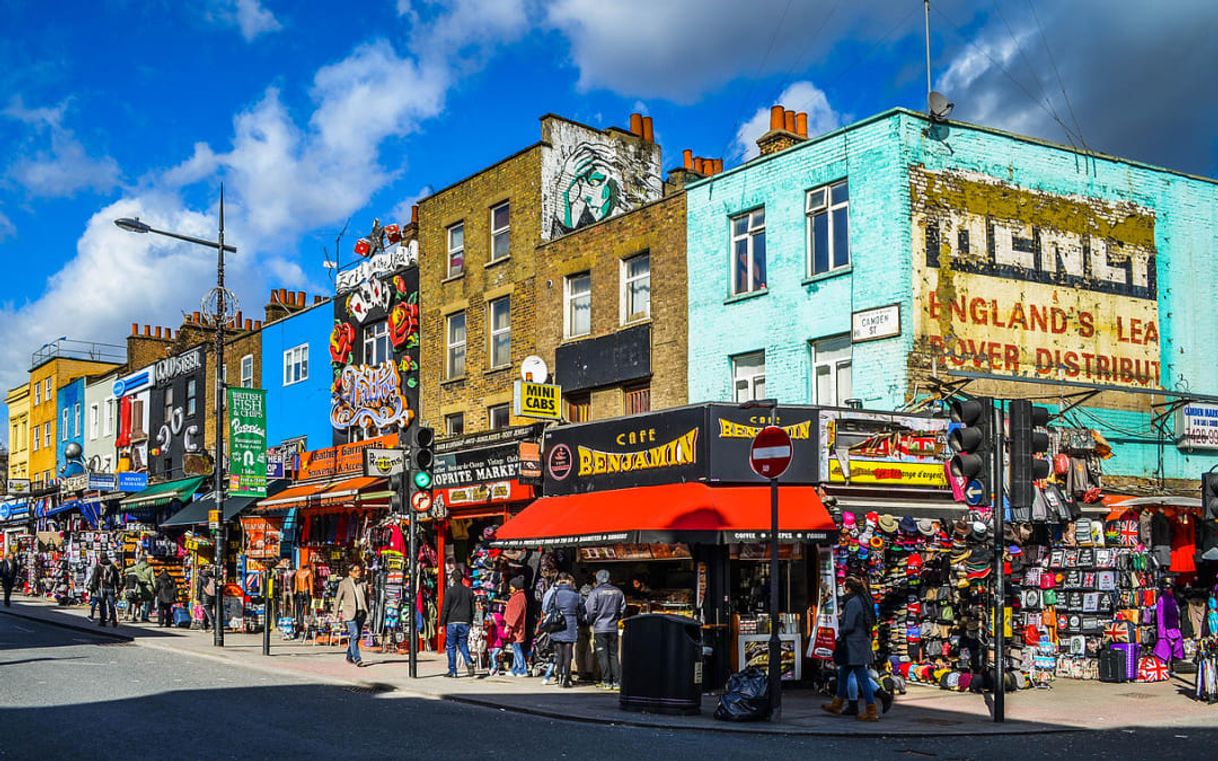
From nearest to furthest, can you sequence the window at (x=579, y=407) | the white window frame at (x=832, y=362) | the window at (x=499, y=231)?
1. the white window frame at (x=832, y=362)
2. the window at (x=579, y=407)
3. the window at (x=499, y=231)

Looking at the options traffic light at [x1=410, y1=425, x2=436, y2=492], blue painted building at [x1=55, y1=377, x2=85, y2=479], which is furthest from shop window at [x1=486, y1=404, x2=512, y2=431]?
blue painted building at [x1=55, y1=377, x2=85, y2=479]

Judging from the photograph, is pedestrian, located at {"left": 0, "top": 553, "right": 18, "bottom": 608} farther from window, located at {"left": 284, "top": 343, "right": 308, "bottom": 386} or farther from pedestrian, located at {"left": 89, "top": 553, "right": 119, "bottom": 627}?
window, located at {"left": 284, "top": 343, "right": 308, "bottom": 386}

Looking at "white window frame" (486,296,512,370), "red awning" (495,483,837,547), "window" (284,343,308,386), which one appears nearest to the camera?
"red awning" (495,483,837,547)

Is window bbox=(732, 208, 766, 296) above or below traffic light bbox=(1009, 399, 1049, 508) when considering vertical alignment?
above

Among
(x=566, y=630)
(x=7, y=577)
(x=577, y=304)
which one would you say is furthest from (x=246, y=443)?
(x=7, y=577)

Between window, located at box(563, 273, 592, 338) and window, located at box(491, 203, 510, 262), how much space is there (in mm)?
2765

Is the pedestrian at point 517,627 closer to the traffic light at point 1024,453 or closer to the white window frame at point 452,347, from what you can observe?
the traffic light at point 1024,453

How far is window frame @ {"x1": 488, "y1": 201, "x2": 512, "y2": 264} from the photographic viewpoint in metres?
28.7

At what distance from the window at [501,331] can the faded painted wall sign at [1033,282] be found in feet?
36.0

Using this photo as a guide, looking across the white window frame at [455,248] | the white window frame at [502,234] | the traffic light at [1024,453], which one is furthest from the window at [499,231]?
the traffic light at [1024,453]

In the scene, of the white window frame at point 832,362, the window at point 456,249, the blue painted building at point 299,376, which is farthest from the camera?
the blue painted building at point 299,376

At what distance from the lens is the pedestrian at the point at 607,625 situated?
19.2 m

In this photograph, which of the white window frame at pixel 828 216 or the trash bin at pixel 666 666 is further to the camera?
the white window frame at pixel 828 216

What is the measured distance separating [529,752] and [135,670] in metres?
10.7
